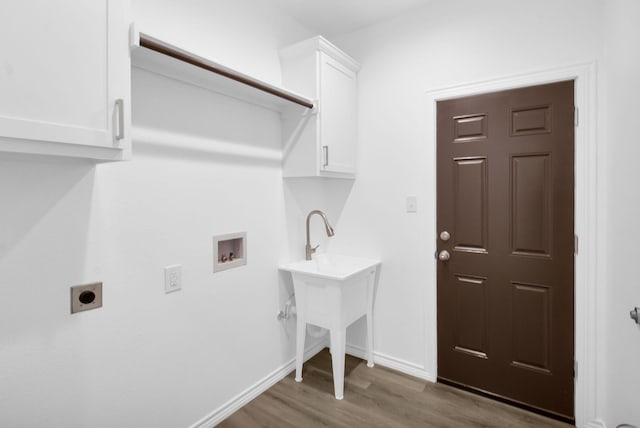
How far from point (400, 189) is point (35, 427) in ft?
7.36

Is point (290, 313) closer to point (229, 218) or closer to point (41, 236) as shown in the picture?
point (229, 218)

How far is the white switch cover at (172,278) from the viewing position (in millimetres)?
1611

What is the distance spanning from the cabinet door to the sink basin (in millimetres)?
656

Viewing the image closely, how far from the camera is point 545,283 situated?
1908 millimetres

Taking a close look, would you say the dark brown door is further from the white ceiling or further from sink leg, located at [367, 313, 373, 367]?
the white ceiling

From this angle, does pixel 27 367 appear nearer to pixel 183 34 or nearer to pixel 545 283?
pixel 183 34

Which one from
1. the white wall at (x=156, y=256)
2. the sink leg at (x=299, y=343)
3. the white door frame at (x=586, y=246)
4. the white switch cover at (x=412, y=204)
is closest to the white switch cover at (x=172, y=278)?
the white wall at (x=156, y=256)

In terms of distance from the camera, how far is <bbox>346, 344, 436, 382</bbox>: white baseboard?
2.32 m

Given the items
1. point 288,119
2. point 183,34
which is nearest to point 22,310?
point 183,34

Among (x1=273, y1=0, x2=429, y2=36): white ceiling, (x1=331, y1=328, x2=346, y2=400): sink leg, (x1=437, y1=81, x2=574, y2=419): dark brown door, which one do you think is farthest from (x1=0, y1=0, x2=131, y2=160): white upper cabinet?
(x1=437, y1=81, x2=574, y2=419): dark brown door

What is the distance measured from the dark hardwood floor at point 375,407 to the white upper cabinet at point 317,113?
1.45 meters

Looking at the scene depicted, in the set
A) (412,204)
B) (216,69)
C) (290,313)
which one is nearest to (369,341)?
(290,313)

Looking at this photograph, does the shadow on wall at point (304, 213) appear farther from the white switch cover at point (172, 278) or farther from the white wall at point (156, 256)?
the white switch cover at point (172, 278)

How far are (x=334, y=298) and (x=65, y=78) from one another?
1.70 meters
